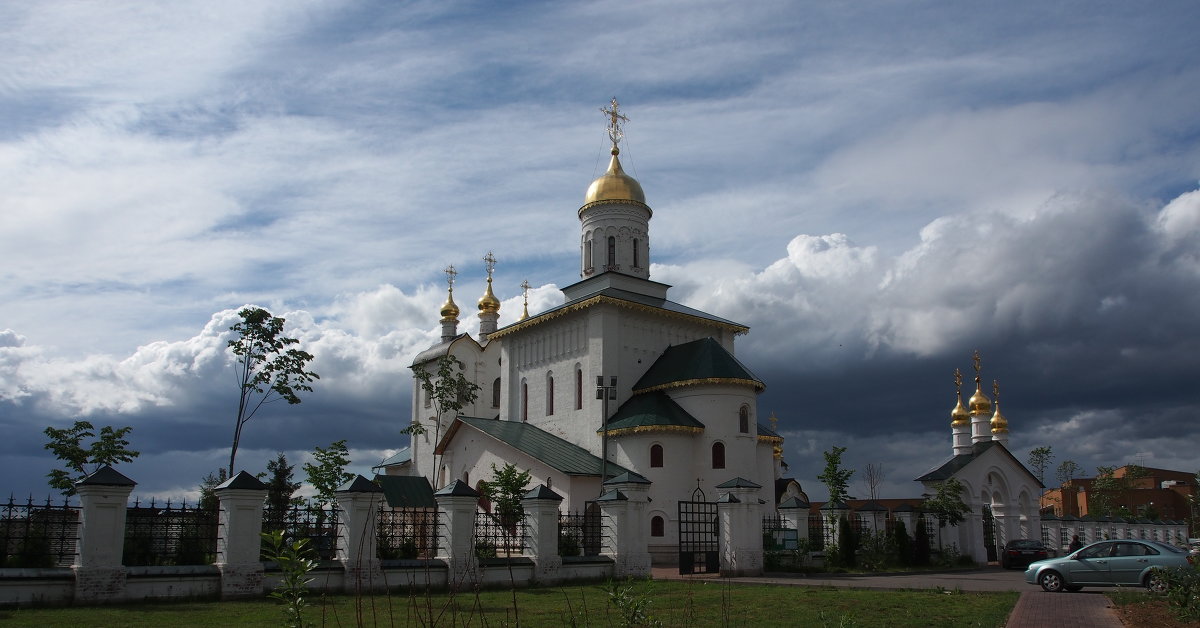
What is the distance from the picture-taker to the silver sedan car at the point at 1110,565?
17.5 m

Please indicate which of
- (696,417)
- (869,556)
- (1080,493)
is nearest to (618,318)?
(696,417)

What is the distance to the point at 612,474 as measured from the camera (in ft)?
100

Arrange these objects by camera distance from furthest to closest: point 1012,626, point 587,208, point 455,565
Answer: point 587,208 → point 455,565 → point 1012,626

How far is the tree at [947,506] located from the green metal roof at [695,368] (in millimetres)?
6836

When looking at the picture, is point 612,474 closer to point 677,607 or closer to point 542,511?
point 542,511

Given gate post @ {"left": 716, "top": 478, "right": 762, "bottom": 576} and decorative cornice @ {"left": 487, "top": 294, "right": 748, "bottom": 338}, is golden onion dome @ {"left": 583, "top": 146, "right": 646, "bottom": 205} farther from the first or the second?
gate post @ {"left": 716, "top": 478, "right": 762, "bottom": 576}

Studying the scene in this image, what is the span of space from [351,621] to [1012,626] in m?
8.86

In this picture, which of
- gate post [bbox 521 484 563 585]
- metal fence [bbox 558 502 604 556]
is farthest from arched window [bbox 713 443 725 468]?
gate post [bbox 521 484 563 585]

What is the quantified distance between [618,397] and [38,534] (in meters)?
21.0

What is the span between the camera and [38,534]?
1469 centimetres

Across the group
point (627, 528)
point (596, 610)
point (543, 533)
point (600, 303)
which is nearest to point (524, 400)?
point (600, 303)

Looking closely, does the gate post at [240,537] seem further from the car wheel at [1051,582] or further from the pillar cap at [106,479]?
the car wheel at [1051,582]

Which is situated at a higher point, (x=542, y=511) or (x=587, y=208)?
(x=587, y=208)

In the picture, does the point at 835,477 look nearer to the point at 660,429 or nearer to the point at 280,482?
the point at 660,429
